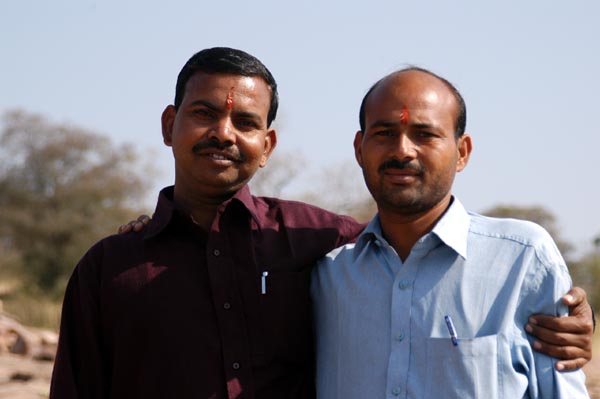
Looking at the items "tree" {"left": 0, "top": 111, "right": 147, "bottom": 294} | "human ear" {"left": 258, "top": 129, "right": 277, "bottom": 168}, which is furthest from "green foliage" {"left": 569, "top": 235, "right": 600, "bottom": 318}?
"human ear" {"left": 258, "top": 129, "right": 277, "bottom": 168}

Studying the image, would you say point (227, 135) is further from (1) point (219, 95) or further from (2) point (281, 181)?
(2) point (281, 181)

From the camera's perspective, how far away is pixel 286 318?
137 inches

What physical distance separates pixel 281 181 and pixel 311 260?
15.1 metres

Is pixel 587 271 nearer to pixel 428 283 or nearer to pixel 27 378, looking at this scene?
pixel 27 378

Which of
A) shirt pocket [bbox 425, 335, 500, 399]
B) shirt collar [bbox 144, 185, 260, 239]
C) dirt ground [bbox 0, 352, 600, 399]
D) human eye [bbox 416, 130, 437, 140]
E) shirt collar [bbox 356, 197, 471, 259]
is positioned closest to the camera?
shirt pocket [bbox 425, 335, 500, 399]

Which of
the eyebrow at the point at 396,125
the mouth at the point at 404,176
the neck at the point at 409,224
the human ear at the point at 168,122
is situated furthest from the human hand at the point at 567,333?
the human ear at the point at 168,122

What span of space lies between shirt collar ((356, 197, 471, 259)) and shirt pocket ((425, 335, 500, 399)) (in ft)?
1.02

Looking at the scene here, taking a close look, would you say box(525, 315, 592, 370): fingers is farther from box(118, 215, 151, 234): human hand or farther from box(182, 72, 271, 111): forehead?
box(118, 215, 151, 234): human hand

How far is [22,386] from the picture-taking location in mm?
8508

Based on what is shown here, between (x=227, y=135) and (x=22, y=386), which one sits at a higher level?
(x=227, y=135)

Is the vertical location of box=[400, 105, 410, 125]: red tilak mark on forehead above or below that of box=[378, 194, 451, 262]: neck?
above

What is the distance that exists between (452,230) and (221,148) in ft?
2.92

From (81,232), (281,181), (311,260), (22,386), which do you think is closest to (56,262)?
(81,232)

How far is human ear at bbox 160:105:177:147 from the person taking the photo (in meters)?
3.76
